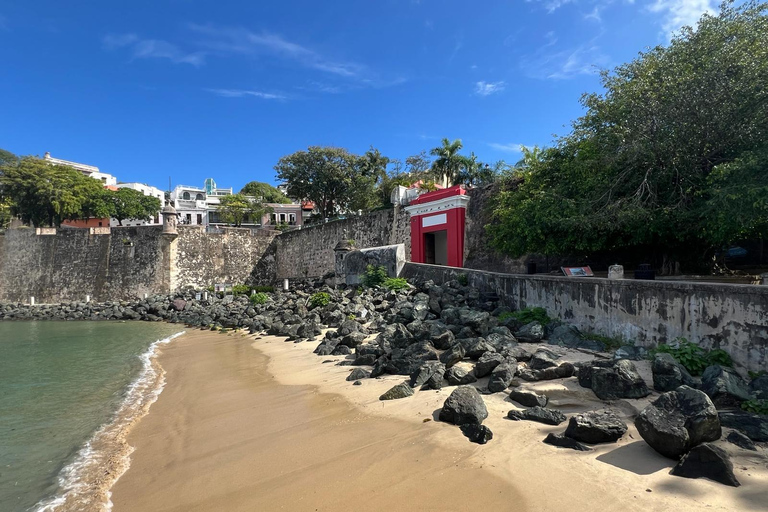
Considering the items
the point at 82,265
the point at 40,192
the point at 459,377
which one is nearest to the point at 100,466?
the point at 459,377

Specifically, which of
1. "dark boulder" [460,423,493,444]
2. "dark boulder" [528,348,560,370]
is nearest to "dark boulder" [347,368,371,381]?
"dark boulder" [528,348,560,370]

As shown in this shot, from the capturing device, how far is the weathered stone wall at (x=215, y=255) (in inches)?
1155

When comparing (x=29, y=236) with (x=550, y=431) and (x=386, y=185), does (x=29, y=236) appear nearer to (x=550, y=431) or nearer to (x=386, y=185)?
(x=386, y=185)

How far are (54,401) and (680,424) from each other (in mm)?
9306

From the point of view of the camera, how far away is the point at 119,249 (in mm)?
29172

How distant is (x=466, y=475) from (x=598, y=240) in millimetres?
8863

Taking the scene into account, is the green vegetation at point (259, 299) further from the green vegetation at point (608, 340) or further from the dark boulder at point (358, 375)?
the green vegetation at point (608, 340)

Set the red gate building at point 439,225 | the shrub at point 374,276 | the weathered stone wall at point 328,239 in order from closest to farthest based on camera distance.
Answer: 1. the shrub at point 374,276
2. the red gate building at point 439,225
3. the weathered stone wall at point 328,239

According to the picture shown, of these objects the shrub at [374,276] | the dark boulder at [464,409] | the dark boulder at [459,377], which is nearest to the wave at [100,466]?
the dark boulder at [464,409]

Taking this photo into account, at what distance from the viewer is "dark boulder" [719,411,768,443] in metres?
3.57

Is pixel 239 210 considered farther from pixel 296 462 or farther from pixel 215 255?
pixel 296 462

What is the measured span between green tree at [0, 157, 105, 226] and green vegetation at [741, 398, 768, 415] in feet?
134

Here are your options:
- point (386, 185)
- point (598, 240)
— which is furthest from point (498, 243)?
point (386, 185)

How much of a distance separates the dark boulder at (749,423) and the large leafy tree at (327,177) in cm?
2817
